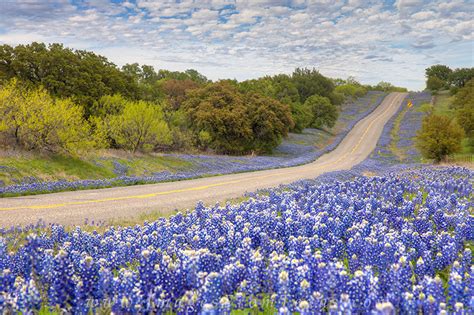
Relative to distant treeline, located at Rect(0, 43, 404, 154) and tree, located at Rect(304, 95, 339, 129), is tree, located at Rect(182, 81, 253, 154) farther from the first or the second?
tree, located at Rect(304, 95, 339, 129)

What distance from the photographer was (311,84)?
110 meters

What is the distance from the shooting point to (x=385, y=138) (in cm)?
7894

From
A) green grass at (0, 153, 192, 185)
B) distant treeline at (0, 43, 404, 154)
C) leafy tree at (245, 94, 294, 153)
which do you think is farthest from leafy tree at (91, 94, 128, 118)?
leafy tree at (245, 94, 294, 153)

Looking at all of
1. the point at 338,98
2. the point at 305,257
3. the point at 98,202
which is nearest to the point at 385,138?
the point at 338,98

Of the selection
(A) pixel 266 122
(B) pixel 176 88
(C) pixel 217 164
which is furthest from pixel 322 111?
(C) pixel 217 164

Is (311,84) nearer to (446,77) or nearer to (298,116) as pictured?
(298,116)

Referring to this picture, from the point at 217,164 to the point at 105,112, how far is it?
13432mm

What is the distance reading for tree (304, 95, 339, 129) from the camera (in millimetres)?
89625

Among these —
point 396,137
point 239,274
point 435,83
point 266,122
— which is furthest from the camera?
point 435,83

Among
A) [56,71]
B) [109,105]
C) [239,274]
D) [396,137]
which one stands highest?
[56,71]

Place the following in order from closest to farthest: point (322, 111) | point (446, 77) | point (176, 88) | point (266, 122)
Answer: point (266, 122)
point (176, 88)
point (322, 111)
point (446, 77)

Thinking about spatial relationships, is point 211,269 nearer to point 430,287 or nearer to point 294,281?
point 294,281

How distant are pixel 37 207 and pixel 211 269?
12293 mm

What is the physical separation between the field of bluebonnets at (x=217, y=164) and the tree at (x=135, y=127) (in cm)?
323
